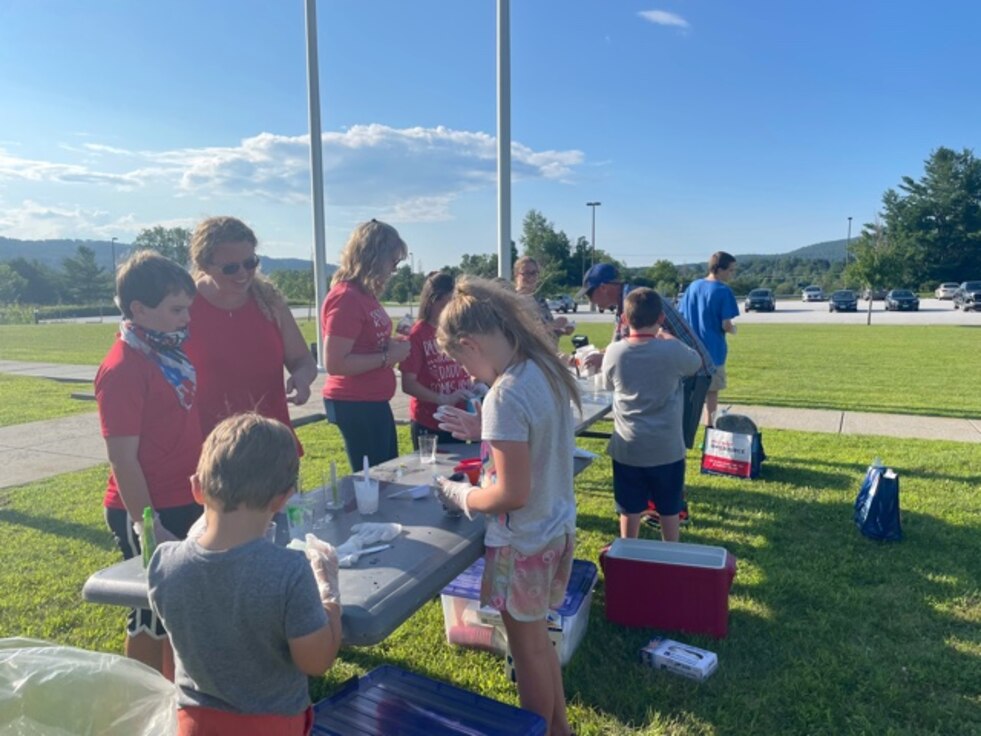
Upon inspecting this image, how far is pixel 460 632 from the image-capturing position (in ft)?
10.5

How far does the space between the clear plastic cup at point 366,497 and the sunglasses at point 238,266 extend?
3.32 ft

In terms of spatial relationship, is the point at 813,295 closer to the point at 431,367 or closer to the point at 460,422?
the point at 431,367

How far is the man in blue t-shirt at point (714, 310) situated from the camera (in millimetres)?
6273

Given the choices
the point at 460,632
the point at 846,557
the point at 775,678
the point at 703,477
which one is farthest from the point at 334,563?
the point at 703,477

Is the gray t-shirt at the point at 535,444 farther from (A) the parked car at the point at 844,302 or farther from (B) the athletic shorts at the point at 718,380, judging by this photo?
(A) the parked car at the point at 844,302

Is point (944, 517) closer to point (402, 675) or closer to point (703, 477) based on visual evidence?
point (703, 477)

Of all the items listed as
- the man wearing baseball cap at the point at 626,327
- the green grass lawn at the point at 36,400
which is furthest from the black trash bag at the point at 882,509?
the green grass lawn at the point at 36,400

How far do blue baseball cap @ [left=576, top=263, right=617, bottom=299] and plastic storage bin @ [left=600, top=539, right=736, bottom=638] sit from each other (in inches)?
72.4

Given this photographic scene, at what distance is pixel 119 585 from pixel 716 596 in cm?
259

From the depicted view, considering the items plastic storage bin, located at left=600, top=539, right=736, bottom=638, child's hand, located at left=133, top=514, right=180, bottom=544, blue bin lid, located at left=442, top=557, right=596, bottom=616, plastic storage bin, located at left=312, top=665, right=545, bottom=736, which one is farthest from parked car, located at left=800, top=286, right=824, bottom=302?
child's hand, located at left=133, top=514, right=180, bottom=544

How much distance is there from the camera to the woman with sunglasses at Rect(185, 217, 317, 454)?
2.72 meters

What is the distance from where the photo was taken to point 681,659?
2959 millimetres

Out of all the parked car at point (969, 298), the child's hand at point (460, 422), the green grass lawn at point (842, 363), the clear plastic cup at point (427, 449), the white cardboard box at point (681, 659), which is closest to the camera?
the child's hand at point (460, 422)

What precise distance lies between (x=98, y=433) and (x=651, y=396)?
22.7ft
